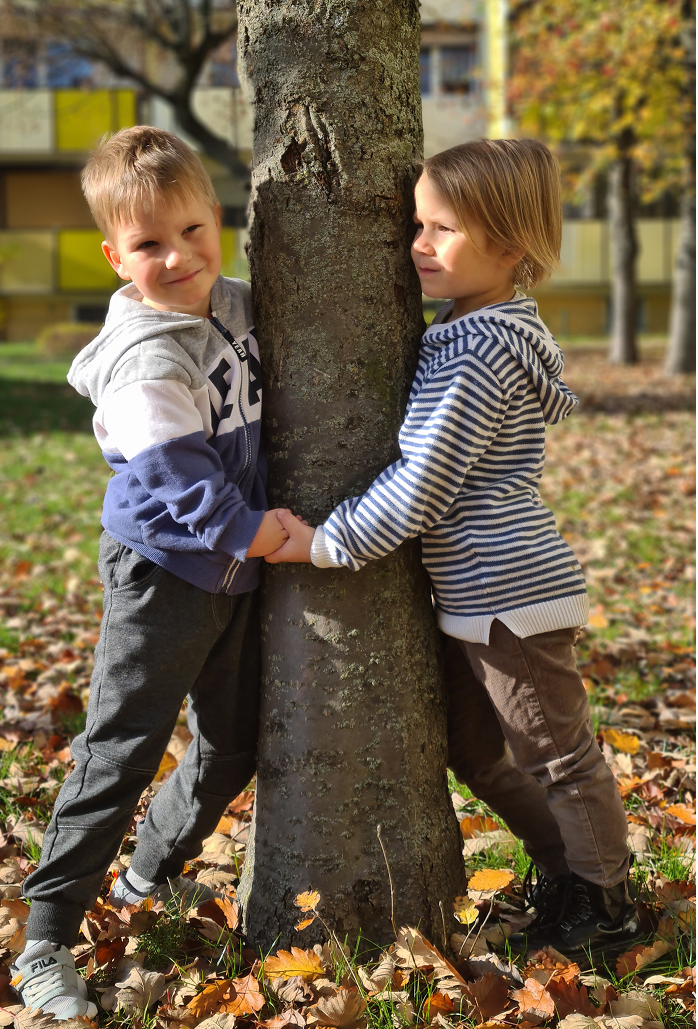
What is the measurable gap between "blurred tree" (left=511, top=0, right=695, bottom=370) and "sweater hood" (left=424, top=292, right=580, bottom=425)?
11137 mm

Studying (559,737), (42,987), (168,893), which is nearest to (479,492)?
(559,737)

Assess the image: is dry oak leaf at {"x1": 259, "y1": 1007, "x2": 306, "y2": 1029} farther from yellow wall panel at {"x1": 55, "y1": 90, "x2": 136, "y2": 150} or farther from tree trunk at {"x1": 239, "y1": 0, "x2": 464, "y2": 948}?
yellow wall panel at {"x1": 55, "y1": 90, "x2": 136, "y2": 150}

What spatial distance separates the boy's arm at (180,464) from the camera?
6.29ft

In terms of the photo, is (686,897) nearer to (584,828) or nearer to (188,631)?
(584,828)

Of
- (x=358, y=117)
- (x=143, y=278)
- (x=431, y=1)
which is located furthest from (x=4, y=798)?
(x=431, y=1)

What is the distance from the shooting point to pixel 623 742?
311cm

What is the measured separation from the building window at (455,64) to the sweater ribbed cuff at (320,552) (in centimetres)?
2413

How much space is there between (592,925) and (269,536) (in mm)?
1137

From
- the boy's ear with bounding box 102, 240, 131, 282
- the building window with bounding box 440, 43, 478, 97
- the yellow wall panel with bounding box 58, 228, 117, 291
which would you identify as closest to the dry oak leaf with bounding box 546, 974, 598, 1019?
the boy's ear with bounding box 102, 240, 131, 282

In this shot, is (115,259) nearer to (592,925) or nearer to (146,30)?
(592,925)

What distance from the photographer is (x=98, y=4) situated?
13.8 meters

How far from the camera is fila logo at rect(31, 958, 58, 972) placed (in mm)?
2006

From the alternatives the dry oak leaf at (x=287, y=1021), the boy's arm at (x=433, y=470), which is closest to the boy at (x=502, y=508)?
the boy's arm at (x=433, y=470)

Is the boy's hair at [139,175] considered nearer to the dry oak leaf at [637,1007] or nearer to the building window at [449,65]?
the dry oak leaf at [637,1007]
